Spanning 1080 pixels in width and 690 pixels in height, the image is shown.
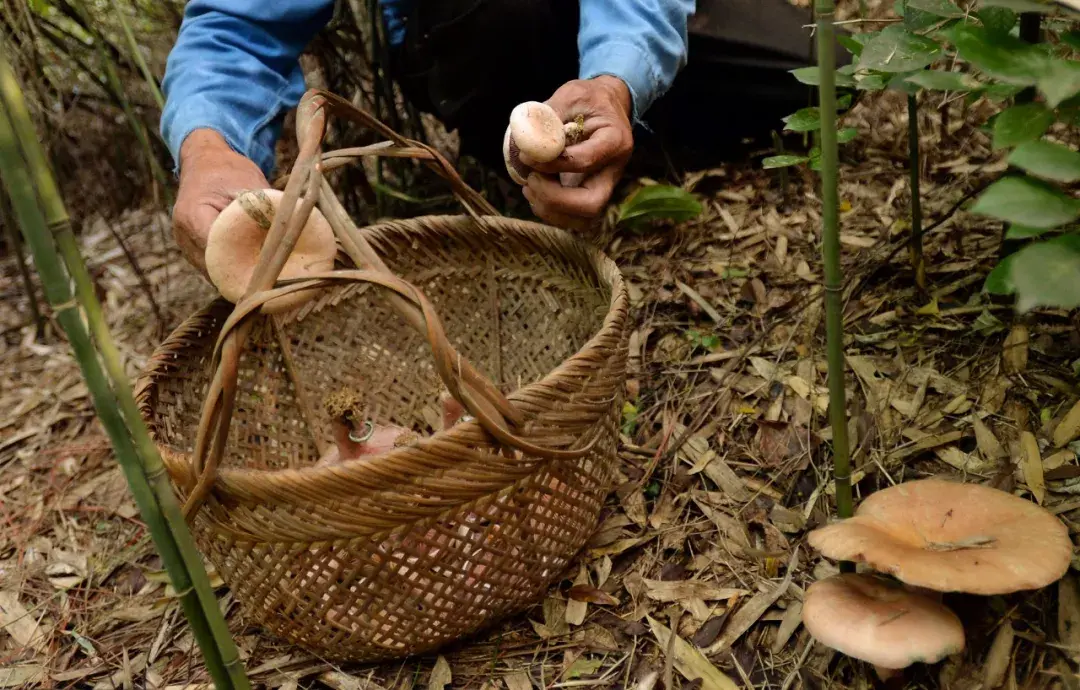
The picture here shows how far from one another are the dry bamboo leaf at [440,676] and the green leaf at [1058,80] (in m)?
0.78

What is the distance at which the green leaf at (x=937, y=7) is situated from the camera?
2.55 feet

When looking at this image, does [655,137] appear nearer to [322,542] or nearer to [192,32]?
[192,32]

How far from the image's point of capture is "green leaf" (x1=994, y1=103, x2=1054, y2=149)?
625mm

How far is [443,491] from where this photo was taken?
0.79 m

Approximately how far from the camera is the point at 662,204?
57.2 inches

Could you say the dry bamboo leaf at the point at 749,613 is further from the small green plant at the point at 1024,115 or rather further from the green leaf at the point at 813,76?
the green leaf at the point at 813,76

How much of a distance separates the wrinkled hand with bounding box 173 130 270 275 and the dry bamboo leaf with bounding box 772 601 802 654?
2.62 ft

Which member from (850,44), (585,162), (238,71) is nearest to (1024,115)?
(850,44)

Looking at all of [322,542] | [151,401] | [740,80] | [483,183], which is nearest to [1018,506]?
[322,542]

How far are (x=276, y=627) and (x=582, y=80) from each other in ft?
2.54

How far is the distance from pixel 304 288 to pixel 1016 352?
0.81 metres

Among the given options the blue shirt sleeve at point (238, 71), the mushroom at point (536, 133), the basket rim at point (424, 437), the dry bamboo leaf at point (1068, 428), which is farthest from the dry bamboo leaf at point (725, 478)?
the blue shirt sleeve at point (238, 71)

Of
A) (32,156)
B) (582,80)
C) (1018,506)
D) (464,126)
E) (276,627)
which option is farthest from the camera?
(464,126)

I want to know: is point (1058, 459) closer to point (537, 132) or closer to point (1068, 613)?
A: point (1068, 613)
